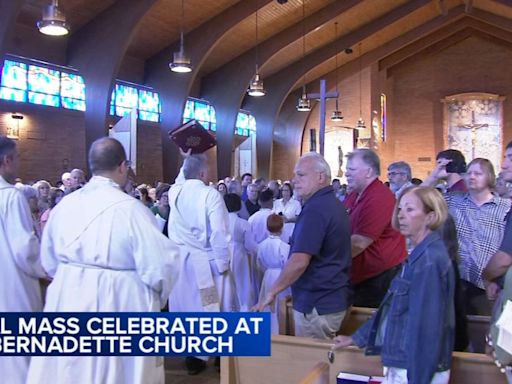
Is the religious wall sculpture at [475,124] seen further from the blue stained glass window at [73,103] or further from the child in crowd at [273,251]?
the child in crowd at [273,251]

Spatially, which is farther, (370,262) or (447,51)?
(447,51)

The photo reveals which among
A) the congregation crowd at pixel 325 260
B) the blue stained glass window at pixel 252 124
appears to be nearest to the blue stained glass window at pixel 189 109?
the blue stained glass window at pixel 252 124

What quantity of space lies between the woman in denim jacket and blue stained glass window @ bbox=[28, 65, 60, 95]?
12.4 m

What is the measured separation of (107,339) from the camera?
2.85 m

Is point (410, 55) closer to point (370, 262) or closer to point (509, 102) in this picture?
point (509, 102)

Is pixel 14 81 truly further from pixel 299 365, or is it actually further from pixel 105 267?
pixel 299 365

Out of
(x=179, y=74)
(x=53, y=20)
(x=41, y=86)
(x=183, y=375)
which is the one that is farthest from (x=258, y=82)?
(x=183, y=375)

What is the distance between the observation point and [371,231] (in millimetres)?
3527

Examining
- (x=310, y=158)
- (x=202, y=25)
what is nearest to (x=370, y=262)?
(x=310, y=158)

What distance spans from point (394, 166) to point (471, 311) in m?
1.87

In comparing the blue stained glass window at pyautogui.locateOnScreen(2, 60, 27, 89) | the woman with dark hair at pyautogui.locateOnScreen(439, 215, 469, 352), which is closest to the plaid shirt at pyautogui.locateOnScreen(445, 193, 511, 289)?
the woman with dark hair at pyautogui.locateOnScreen(439, 215, 469, 352)

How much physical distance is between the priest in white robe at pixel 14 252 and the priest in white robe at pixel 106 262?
60 cm

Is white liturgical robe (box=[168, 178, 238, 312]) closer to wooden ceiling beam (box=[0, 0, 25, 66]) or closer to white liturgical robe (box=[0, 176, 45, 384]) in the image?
white liturgical robe (box=[0, 176, 45, 384])

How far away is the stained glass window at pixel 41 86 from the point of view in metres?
12.7
